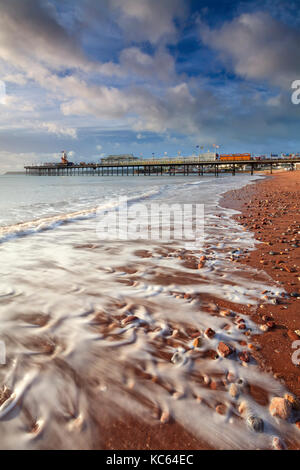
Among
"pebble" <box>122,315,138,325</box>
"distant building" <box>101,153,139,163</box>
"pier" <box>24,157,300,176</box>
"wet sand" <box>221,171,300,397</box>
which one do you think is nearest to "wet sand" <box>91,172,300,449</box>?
"wet sand" <box>221,171,300,397</box>

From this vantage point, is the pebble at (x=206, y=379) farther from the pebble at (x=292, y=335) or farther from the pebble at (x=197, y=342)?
the pebble at (x=292, y=335)

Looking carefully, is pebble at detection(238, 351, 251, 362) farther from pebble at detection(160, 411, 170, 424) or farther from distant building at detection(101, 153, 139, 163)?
distant building at detection(101, 153, 139, 163)

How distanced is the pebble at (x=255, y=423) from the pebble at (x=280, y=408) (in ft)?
0.36

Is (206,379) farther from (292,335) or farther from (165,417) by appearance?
(292,335)

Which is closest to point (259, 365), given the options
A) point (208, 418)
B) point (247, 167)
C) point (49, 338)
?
point (208, 418)

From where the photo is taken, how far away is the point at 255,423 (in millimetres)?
1315

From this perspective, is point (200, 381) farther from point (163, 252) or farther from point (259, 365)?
point (163, 252)

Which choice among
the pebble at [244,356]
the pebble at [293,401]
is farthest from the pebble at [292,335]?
the pebble at [293,401]

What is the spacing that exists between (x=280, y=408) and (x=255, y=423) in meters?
0.19

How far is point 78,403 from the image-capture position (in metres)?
1.48

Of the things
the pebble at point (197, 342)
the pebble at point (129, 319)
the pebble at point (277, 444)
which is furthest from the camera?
the pebble at point (129, 319)

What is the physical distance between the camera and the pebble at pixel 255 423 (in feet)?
4.25

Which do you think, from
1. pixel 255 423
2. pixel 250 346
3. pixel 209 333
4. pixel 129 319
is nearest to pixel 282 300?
pixel 250 346

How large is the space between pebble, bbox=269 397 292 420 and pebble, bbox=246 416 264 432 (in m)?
0.11
